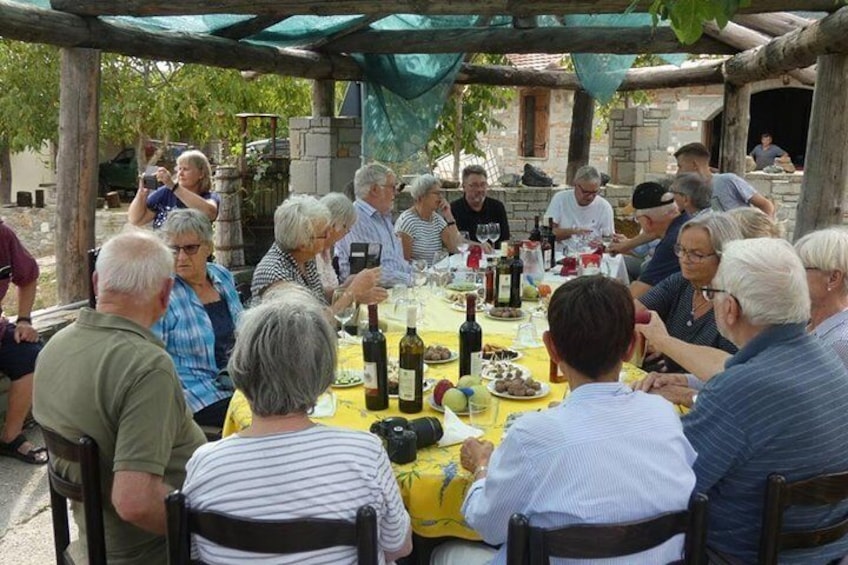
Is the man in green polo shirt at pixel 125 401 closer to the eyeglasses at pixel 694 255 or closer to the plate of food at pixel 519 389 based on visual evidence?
the plate of food at pixel 519 389

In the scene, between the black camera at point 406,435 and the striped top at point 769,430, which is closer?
the striped top at point 769,430

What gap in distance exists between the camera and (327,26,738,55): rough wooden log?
7273mm

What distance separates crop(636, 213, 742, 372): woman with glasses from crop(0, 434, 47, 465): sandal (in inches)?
122

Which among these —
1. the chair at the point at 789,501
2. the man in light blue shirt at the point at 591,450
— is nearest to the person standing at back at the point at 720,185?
the chair at the point at 789,501

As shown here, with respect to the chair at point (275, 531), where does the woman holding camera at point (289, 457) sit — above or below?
above

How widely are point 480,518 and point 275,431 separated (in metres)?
0.51

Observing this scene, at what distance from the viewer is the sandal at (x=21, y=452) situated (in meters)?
4.15

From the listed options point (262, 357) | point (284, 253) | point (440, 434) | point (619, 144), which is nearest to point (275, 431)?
point (262, 357)

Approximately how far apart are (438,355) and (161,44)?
13.0 feet

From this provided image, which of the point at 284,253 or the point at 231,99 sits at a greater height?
the point at 231,99

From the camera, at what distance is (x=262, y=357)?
1826 millimetres

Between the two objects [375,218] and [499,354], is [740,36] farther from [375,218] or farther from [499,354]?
[499,354]

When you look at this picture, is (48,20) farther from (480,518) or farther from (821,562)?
(821,562)

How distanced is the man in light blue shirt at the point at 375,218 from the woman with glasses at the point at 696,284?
206 centimetres
